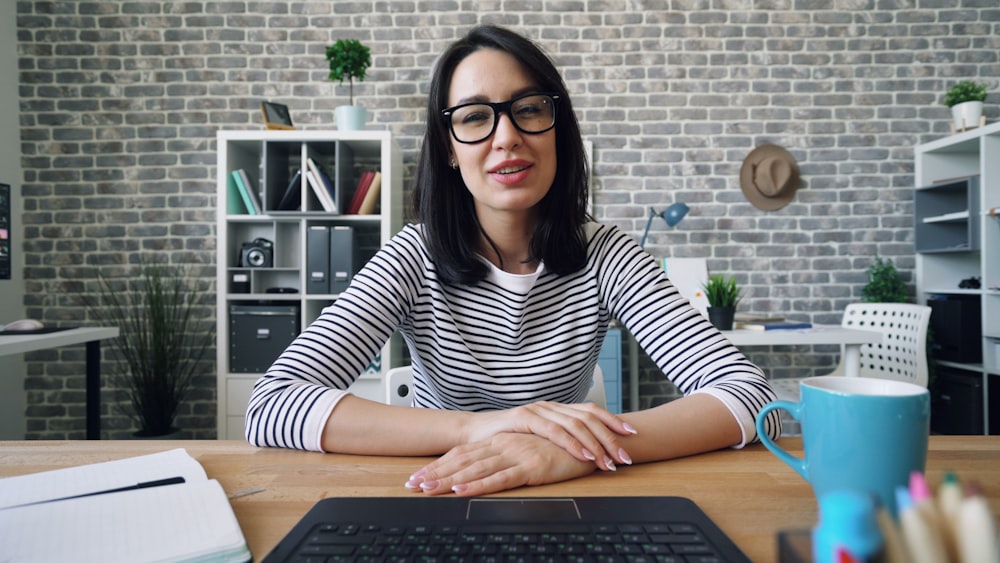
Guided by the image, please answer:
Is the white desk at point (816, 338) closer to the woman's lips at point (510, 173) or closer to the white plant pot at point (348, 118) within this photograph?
the woman's lips at point (510, 173)

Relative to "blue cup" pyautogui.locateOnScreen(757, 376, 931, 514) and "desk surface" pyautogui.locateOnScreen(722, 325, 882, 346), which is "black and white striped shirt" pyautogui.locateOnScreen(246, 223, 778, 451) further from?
"desk surface" pyautogui.locateOnScreen(722, 325, 882, 346)

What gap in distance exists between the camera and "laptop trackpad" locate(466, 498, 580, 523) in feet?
1.85

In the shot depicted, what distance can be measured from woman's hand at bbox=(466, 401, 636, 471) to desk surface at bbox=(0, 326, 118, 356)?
2097 millimetres

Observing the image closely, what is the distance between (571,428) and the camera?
0.77 m

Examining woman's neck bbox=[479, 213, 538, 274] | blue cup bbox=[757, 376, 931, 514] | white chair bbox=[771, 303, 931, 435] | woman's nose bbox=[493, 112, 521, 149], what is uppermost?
woman's nose bbox=[493, 112, 521, 149]

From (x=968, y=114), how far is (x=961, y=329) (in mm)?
1217

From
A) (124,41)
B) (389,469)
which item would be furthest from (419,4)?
(389,469)

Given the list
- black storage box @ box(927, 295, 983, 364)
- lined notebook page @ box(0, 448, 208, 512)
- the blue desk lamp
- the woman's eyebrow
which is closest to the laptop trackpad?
lined notebook page @ box(0, 448, 208, 512)

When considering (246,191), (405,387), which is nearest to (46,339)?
(246,191)

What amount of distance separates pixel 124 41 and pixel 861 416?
4.20 meters

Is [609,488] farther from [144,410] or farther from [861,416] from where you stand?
[144,410]

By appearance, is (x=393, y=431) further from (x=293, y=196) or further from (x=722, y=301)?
(x=293, y=196)

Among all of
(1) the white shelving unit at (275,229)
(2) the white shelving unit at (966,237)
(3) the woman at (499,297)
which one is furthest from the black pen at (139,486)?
(2) the white shelving unit at (966,237)

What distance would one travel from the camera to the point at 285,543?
20.1 inches
